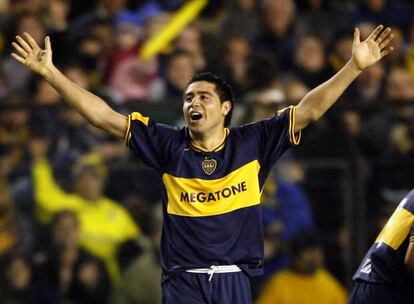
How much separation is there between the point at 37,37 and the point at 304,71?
233cm

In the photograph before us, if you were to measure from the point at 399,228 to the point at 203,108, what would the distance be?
1.21 m

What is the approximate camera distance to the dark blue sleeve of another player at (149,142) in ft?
20.8

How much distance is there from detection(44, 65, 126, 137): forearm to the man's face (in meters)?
0.40

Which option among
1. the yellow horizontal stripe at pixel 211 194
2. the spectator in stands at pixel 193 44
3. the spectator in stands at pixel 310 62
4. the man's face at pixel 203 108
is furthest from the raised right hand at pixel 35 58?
the spectator in stands at pixel 310 62

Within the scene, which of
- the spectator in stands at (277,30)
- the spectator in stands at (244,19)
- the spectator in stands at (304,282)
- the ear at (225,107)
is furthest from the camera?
the spectator in stands at (244,19)

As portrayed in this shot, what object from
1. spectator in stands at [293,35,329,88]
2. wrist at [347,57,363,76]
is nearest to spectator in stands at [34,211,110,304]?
spectator in stands at [293,35,329,88]

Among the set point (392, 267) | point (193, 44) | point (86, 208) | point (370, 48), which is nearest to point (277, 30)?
point (193, 44)

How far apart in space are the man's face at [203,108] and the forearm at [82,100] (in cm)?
40

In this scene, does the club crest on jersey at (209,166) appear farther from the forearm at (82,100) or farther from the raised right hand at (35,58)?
the raised right hand at (35,58)

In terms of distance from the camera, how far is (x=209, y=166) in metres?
6.29

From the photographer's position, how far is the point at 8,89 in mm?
10172

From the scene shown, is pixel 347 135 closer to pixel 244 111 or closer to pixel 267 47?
pixel 244 111

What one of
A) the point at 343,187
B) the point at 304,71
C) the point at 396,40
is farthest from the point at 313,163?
the point at 396,40

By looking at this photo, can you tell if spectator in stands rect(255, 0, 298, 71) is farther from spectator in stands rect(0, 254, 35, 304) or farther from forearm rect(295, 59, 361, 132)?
forearm rect(295, 59, 361, 132)
